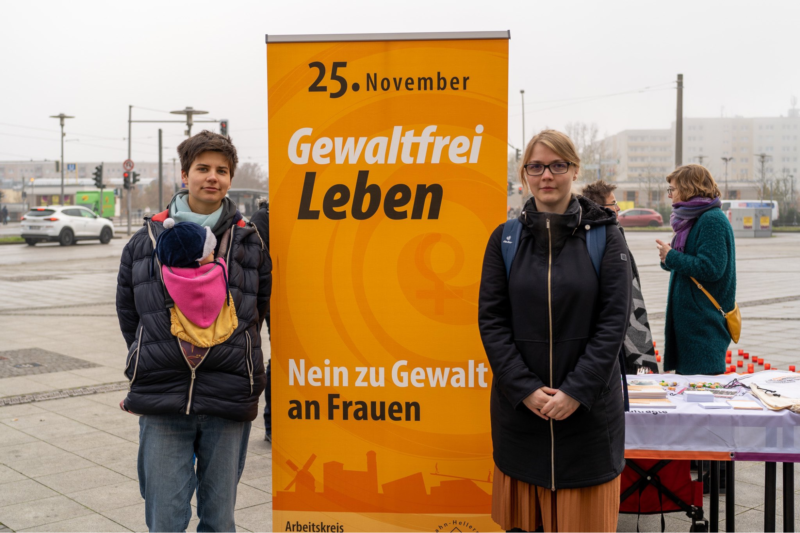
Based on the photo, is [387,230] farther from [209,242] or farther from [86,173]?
[86,173]

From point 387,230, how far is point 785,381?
6.75ft

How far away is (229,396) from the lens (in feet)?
9.12

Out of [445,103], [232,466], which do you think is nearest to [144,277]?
[232,466]

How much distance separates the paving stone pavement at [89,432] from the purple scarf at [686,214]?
5.07ft

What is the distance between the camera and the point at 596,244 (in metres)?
2.62

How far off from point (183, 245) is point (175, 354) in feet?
1.28

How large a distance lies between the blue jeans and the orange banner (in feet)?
1.65

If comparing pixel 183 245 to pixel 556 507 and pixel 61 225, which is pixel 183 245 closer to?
pixel 556 507

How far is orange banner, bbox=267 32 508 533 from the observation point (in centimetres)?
329

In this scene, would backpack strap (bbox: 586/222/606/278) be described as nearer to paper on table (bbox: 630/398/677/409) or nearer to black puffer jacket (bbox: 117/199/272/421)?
paper on table (bbox: 630/398/677/409)

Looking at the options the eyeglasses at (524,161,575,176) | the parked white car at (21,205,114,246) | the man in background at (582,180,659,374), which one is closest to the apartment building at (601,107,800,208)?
the parked white car at (21,205,114,246)

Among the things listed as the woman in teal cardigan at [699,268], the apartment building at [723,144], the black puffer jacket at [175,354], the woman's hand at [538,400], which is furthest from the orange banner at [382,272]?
the apartment building at [723,144]

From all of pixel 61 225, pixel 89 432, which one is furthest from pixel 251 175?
pixel 89 432

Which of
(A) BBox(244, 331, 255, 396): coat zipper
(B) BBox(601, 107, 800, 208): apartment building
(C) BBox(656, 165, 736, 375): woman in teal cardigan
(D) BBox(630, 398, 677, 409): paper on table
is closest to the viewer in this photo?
(A) BBox(244, 331, 255, 396): coat zipper
